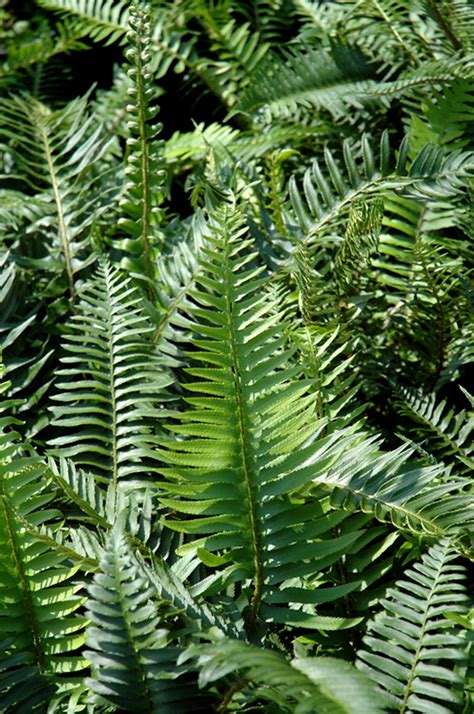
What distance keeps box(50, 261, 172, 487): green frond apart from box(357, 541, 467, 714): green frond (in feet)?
1.61

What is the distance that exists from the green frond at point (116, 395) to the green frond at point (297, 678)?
1.66 ft

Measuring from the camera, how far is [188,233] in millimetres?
1730

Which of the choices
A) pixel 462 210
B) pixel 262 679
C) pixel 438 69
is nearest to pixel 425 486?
pixel 262 679

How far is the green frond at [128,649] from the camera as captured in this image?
2.90 feet

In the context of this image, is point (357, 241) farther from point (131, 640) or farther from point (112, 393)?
point (131, 640)

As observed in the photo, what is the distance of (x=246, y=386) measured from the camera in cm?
103

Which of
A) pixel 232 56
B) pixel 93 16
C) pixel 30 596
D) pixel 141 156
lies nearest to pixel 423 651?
pixel 30 596

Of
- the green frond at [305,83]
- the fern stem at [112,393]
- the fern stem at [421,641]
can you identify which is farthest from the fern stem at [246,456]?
the green frond at [305,83]

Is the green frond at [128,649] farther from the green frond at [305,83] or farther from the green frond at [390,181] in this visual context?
the green frond at [305,83]

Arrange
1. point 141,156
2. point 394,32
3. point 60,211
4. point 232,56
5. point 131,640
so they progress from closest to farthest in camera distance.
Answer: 1. point 131,640
2. point 141,156
3. point 60,211
4. point 394,32
5. point 232,56

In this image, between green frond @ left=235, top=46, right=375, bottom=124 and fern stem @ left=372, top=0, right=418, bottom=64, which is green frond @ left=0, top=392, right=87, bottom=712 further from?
fern stem @ left=372, top=0, right=418, bottom=64

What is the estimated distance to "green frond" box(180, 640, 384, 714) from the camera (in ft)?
2.53

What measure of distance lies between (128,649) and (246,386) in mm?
350

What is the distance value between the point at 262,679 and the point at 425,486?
1.43 ft
